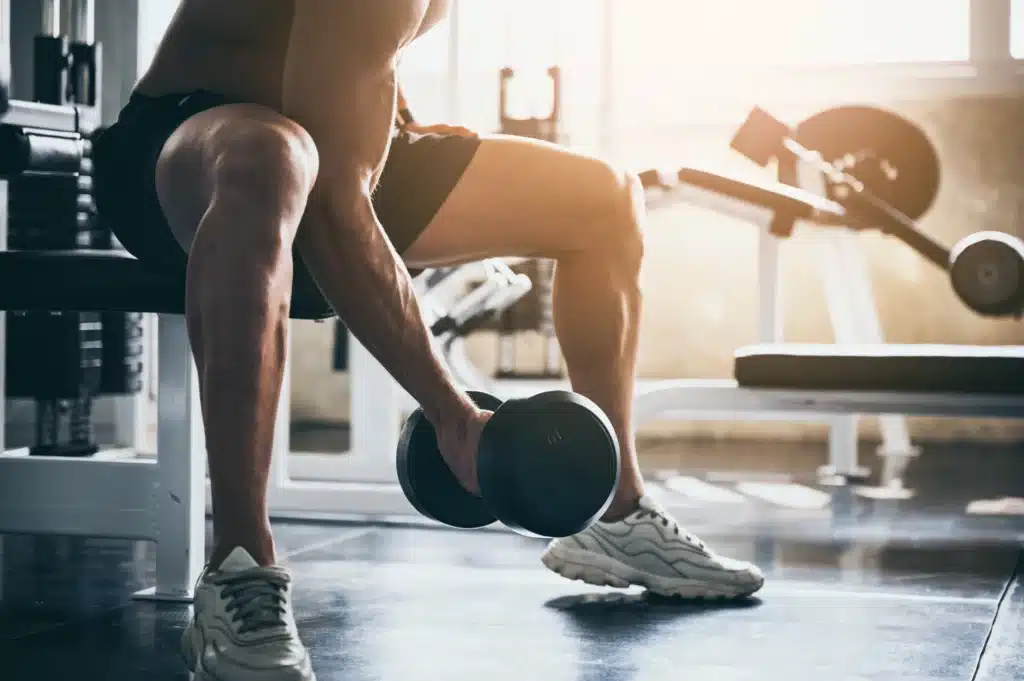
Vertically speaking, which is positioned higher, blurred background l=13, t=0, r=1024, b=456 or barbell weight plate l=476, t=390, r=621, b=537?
blurred background l=13, t=0, r=1024, b=456

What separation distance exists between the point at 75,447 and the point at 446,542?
2.89ft

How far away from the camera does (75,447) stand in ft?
8.66

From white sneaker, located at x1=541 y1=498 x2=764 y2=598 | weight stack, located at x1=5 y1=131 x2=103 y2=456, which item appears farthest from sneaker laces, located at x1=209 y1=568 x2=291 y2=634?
weight stack, located at x1=5 y1=131 x2=103 y2=456

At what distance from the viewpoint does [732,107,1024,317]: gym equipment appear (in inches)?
109

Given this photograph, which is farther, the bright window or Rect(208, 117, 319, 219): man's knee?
the bright window

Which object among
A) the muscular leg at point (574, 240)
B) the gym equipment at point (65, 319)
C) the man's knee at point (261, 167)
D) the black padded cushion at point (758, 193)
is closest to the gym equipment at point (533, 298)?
the black padded cushion at point (758, 193)

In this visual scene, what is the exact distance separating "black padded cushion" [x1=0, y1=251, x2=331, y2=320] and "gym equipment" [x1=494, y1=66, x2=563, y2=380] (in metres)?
0.88

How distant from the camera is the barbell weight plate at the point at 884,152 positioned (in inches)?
137

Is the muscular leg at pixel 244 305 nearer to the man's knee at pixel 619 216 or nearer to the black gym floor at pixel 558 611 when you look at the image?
the black gym floor at pixel 558 611

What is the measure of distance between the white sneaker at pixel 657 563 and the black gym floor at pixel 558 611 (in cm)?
2

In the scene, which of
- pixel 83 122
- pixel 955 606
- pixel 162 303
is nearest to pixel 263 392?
pixel 162 303

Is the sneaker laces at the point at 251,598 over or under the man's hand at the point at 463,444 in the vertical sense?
under

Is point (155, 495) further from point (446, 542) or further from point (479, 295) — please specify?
point (479, 295)

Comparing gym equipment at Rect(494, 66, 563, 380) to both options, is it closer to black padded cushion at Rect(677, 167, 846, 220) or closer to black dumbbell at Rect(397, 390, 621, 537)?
A: black padded cushion at Rect(677, 167, 846, 220)
